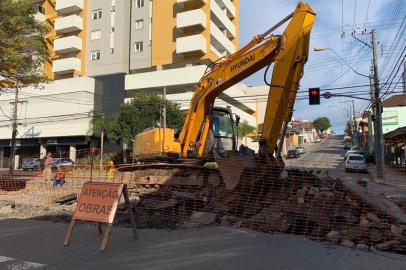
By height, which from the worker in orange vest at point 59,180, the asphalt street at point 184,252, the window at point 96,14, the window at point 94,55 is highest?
the window at point 96,14

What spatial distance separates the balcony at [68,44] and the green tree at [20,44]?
40.8 metres

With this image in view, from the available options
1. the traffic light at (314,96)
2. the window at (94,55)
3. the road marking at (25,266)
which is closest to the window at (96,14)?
the window at (94,55)

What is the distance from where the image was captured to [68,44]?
5866cm

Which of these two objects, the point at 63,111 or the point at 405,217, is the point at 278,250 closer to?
the point at 405,217

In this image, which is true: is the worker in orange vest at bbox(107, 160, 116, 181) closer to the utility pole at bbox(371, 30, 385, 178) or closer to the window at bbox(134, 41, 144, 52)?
the utility pole at bbox(371, 30, 385, 178)

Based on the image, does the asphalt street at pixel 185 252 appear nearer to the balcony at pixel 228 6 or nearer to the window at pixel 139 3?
the window at pixel 139 3

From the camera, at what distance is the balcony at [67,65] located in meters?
58.4

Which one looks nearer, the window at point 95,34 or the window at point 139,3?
the window at point 139,3

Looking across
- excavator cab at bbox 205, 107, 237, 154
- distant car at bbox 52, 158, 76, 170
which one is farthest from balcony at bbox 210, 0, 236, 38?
excavator cab at bbox 205, 107, 237, 154

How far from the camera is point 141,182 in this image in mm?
14602

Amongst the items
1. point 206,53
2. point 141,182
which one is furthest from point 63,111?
point 141,182

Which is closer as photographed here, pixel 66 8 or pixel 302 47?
pixel 302 47

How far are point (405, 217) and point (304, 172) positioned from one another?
309cm

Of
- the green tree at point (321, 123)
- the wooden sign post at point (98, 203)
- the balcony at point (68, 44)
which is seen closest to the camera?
the wooden sign post at point (98, 203)
